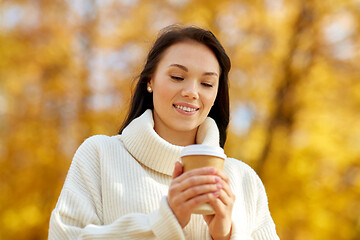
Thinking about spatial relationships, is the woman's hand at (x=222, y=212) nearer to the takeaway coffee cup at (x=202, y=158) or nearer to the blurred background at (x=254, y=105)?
the takeaway coffee cup at (x=202, y=158)

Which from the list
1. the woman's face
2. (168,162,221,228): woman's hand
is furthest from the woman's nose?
(168,162,221,228): woman's hand

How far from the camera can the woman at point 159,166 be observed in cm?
163

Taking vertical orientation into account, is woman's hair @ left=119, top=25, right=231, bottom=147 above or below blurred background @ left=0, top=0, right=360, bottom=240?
below

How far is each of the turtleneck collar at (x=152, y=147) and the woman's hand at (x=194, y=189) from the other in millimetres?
473

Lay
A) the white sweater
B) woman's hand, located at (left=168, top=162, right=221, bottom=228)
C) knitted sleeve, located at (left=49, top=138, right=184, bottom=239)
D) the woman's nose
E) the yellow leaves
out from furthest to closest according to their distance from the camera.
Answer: the yellow leaves
the woman's nose
the white sweater
knitted sleeve, located at (left=49, top=138, right=184, bottom=239)
woman's hand, located at (left=168, top=162, right=221, bottom=228)

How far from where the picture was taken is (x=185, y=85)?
6.10 ft

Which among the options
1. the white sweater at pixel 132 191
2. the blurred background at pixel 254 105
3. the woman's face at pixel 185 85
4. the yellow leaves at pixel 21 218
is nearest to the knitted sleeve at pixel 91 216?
the white sweater at pixel 132 191

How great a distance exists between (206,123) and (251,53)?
428cm

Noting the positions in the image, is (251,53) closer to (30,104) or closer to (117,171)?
(30,104)

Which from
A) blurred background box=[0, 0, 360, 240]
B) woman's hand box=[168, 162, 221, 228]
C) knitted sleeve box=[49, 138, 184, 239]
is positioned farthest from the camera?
blurred background box=[0, 0, 360, 240]

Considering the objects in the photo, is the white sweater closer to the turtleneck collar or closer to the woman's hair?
the turtleneck collar

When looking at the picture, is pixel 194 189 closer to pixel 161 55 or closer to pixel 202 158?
pixel 202 158

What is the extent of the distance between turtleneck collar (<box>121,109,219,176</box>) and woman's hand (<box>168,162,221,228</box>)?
473mm

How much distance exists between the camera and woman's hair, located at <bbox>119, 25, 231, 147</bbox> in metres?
2.00
